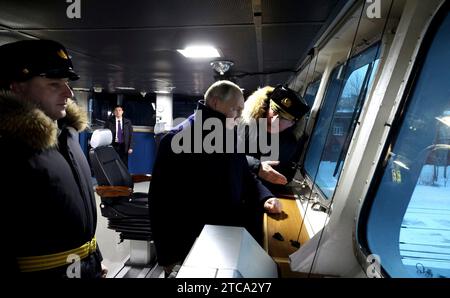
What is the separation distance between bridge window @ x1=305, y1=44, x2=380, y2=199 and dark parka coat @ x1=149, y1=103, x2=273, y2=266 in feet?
2.09

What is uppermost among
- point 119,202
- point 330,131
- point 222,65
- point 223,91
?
point 222,65

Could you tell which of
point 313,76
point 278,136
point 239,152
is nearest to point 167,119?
point 313,76

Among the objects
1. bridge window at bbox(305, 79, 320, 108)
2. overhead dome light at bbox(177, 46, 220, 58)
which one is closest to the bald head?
overhead dome light at bbox(177, 46, 220, 58)

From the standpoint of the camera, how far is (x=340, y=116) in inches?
92.0

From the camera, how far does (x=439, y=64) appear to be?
1.13 metres

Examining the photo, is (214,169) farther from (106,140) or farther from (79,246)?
(106,140)

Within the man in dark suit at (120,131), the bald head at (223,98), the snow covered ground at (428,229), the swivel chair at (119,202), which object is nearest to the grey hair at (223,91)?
the bald head at (223,98)

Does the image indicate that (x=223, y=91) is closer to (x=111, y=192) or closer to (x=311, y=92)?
(x=111, y=192)

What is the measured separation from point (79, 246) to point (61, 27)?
5.30ft

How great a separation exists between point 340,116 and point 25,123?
84.3 inches

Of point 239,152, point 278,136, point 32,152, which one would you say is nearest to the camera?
point 32,152

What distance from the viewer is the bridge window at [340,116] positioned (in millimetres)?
1906

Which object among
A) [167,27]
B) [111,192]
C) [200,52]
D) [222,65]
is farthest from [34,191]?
[222,65]

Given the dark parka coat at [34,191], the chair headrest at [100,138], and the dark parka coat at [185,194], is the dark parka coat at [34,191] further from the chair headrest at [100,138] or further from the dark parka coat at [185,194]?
the chair headrest at [100,138]
